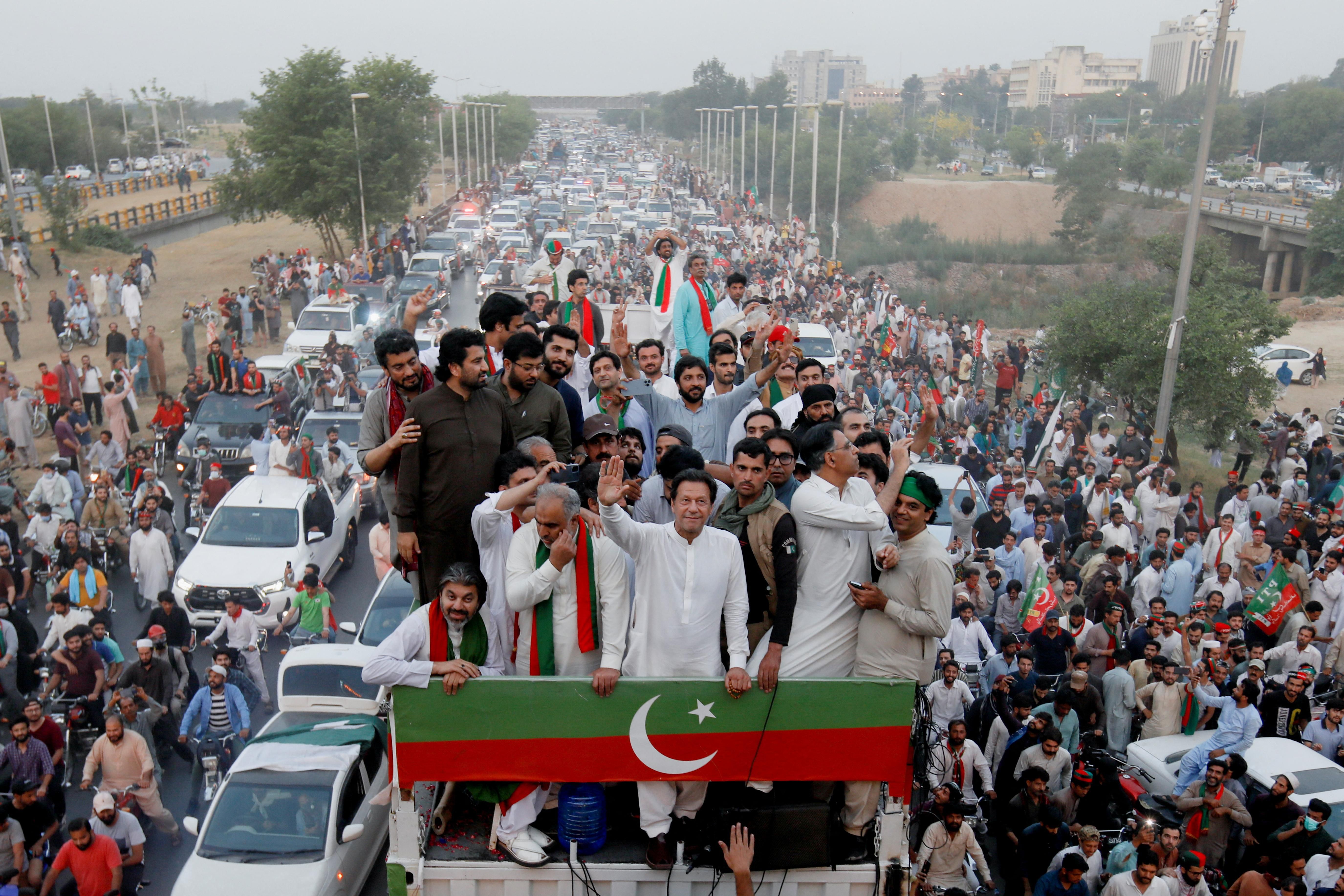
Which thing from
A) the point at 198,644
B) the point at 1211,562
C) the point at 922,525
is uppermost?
the point at 922,525

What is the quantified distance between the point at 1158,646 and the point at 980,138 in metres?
129

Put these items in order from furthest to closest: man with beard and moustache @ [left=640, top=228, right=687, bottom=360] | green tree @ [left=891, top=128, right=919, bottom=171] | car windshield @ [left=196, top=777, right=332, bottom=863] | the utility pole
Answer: green tree @ [left=891, top=128, right=919, bottom=171] → the utility pole → man with beard and moustache @ [left=640, top=228, right=687, bottom=360] → car windshield @ [left=196, top=777, right=332, bottom=863]

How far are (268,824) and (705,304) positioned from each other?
593 cm

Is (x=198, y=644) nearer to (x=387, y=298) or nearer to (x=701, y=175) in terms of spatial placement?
(x=387, y=298)

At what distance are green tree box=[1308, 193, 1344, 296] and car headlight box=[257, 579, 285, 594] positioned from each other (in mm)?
47818

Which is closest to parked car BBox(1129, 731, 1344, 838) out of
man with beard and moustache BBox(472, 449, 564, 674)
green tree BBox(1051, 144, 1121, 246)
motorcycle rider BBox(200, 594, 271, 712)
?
man with beard and moustache BBox(472, 449, 564, 674)

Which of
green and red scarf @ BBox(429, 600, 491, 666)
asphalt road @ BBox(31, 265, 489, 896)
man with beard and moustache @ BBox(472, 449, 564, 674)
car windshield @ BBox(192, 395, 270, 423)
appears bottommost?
asphalt road @ BBox(31, 265, 489, 896)

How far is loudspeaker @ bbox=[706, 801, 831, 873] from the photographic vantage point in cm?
473

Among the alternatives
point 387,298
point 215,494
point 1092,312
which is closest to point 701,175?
point 387,298

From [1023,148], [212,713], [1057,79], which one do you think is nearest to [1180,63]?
[1057,79]

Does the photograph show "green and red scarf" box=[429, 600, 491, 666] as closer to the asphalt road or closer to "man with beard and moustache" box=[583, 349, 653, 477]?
"man with beard and moustache" box=[583, 349, 653, 477]

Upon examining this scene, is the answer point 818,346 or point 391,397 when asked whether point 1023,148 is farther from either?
point 391,397

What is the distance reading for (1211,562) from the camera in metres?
12.1

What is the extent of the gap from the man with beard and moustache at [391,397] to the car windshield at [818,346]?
46.8 ft
